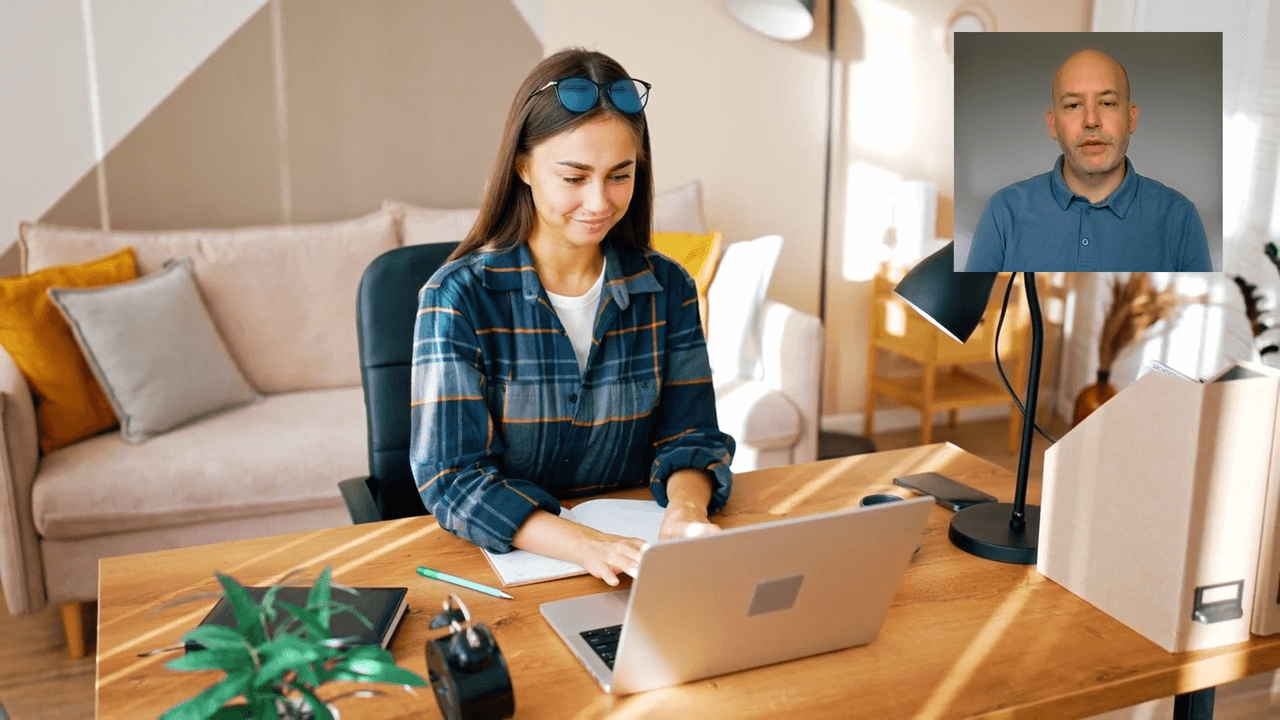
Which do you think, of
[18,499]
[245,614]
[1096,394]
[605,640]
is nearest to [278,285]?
[18,499]

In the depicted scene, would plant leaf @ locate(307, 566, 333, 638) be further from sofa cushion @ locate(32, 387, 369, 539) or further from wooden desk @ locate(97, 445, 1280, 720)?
sofa cushion @ locate(32, 387, 369, 539)

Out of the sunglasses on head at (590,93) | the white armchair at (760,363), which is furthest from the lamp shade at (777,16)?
the sunglasses on head at (590,93)

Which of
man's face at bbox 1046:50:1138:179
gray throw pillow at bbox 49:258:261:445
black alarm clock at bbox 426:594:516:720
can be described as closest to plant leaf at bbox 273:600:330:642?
black alarm clock at bbox 426:594:516:720

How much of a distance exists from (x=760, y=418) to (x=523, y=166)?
1.52m

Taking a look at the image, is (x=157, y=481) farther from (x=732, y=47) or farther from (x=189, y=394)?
(x=732, y=47)

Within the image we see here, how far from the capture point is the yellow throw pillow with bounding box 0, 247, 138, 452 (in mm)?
2438

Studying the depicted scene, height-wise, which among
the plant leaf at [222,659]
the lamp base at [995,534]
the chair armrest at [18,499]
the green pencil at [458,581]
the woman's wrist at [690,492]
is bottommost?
the chair armrest at [18,499]

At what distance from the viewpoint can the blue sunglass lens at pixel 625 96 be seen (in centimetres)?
139

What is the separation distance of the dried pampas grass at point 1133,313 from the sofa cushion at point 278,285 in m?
2.27

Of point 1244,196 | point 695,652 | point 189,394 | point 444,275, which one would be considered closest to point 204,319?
point 189,394

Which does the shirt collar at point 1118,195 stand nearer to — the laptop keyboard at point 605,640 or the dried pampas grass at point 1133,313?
the laptop keyboard at point 605,640

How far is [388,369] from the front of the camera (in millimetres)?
1615

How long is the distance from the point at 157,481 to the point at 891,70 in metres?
2.68

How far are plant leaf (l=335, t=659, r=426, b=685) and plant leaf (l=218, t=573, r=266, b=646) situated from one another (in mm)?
57
